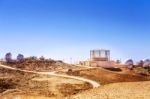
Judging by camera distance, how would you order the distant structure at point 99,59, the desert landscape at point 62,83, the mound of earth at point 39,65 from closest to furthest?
the desert landscape at point 62,83 < the mound of earth at point 39,65 < the distant structure at point 99,59

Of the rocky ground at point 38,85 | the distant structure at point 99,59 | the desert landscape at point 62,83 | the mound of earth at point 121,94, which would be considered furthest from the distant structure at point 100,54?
the mound of earth at point 121,94

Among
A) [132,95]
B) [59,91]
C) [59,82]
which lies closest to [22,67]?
[59,82]

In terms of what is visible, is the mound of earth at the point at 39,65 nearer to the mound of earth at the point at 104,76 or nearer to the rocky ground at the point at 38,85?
the rocky ground at the point at 38,85

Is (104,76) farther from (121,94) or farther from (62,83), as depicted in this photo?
(121,94)

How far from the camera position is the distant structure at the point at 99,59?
90150 mm

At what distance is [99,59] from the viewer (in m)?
95.7

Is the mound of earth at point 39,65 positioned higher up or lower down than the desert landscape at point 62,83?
higher up

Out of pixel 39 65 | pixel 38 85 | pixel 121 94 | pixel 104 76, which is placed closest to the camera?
pixel 121 94

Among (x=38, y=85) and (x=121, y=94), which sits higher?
(x=121, y=94)

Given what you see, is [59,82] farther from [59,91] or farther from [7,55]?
[7,55]

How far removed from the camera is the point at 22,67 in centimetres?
8138

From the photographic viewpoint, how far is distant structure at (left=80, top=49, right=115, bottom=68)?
90150 mm

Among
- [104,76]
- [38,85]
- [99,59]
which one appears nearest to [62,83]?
[38,85]

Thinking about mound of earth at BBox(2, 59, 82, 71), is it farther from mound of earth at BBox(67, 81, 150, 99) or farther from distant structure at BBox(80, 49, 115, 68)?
mound of earth at BBox(67, 81, 150, 99)
